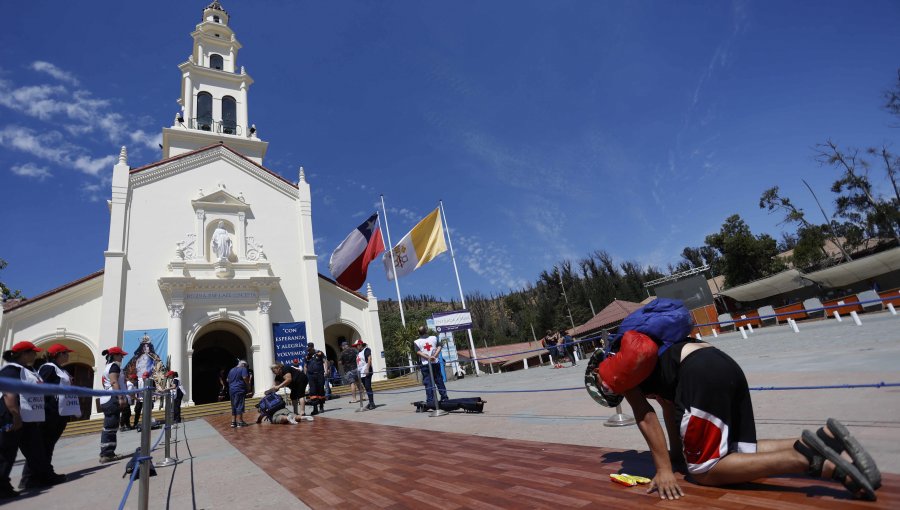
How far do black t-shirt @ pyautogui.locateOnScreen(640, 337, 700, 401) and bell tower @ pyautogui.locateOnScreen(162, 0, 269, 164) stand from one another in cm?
2579

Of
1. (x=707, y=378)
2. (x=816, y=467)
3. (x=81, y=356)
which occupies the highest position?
(x=81, y=356)

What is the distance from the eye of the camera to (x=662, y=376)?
2.35 meters

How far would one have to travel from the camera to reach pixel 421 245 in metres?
→ 21.7

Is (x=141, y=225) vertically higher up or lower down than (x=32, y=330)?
higher up

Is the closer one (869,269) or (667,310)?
(667,310)

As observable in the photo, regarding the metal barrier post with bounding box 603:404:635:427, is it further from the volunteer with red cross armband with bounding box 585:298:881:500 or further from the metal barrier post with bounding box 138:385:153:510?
the metal barrier post with bounding box 138:385:153:510

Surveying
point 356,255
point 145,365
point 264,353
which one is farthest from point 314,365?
point 356,255

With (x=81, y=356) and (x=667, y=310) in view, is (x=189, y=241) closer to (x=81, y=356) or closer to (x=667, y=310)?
(x=81, y=356)

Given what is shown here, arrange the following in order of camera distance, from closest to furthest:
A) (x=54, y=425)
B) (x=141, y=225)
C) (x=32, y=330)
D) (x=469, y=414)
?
(x=54, y=425) → (x=469, y=414) → (x=32, y=330) → (x=141, y=225)

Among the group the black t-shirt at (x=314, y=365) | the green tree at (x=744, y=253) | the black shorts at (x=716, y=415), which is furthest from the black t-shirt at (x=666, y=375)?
the green tree at (x=744, y=253)

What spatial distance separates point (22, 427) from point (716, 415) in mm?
6091

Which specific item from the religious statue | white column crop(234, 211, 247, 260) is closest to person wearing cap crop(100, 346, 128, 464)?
the religious statue

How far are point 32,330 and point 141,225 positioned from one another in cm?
517

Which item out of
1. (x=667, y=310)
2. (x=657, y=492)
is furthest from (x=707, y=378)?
(x=657, y=492)
